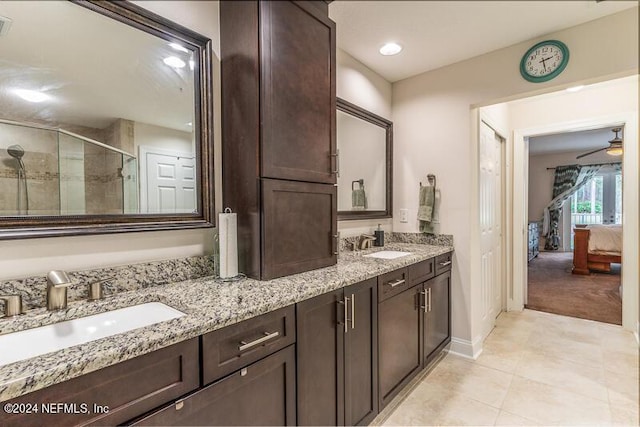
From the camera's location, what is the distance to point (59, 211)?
0.97 metres

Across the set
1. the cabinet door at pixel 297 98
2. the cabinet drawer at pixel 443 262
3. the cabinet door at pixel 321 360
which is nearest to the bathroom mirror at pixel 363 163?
the cabinet drawer at pixel 443 262

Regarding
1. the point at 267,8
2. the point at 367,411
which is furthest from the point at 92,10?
the point at 367,411

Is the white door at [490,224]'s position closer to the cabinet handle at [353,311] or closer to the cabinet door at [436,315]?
the cabinet door at [436,315]

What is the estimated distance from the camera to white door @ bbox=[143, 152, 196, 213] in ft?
3.85

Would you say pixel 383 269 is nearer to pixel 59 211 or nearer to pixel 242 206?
pixel 242 206

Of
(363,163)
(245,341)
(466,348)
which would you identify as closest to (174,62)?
(245,341)

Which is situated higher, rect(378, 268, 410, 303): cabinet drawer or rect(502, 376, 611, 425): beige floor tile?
rect(378, 268, 410, 303): cabinet drawer

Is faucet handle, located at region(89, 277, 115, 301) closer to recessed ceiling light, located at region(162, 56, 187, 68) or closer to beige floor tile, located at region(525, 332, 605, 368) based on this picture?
recessed ceiling light, located at region(162, 56, 187, 68)

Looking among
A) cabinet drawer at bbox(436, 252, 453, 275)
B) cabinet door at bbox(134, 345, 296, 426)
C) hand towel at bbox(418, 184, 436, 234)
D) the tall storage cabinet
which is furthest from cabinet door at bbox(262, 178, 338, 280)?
hand towel at bbox(418, 184, 436, 234)

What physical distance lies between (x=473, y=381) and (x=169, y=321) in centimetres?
189

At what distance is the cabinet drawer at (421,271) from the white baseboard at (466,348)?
660 millimetres

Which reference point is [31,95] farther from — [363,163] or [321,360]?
[363,163]

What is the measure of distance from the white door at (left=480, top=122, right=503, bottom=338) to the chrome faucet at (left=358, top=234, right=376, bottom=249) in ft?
2.86

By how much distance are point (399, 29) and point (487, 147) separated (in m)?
2.20
